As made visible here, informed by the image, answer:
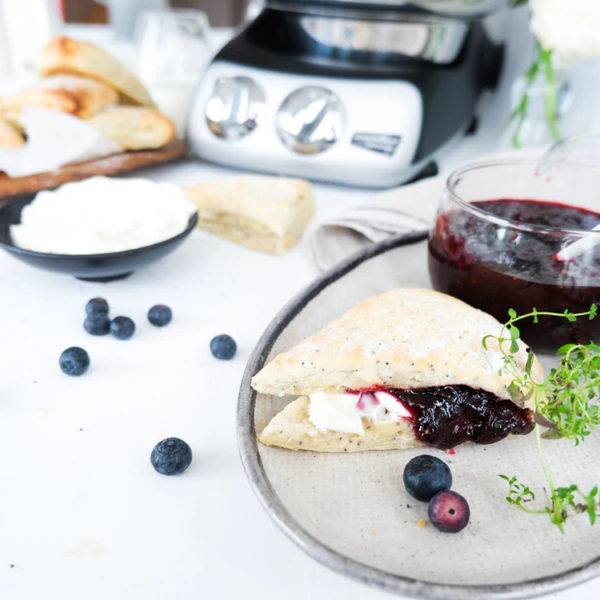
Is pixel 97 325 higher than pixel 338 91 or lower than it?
lower

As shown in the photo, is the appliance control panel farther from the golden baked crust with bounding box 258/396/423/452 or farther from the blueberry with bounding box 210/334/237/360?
the golden baked crust with bounding box 258/396/423/452

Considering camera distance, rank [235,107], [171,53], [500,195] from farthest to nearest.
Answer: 1. [171,53]
2. [235,107]
3. [500,195]

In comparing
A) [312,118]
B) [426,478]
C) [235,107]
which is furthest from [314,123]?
[426,478]

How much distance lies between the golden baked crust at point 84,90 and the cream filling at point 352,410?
0.86m

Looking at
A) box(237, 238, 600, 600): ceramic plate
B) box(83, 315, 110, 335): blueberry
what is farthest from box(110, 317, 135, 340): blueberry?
box(237, 238, 600, 600): ceramic plate

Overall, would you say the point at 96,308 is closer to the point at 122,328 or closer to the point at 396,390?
the point at 122,328

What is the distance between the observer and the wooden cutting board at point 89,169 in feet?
3.21

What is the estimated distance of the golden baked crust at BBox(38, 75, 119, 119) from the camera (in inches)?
45.2

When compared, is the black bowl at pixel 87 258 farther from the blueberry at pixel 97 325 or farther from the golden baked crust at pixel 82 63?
the golden baked crust at pixel 82 63

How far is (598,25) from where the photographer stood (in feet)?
3.17

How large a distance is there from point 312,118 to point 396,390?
0.67 m

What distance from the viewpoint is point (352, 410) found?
542mm

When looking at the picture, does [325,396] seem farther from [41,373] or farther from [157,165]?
[157,165]

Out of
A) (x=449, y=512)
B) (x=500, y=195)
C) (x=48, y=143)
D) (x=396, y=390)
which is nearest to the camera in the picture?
(x=449, y=512)
